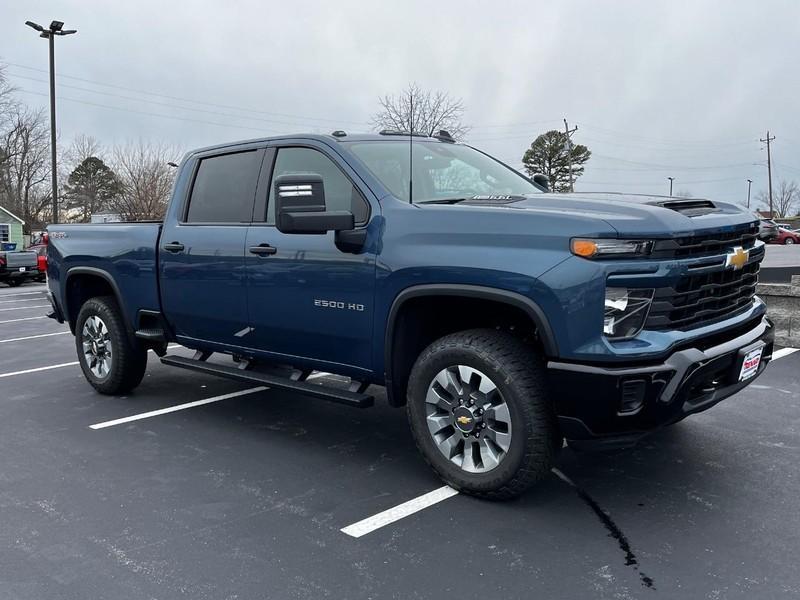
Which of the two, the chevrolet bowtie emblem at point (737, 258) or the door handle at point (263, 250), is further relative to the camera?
the door handle at point (263, 250)

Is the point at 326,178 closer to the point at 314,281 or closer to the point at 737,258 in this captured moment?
the point at 314,281

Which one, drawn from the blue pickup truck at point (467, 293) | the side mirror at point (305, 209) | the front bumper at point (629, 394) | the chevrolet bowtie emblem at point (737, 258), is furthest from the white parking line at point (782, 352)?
the side mirror at point (305, 209)

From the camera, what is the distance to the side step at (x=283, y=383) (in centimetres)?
417

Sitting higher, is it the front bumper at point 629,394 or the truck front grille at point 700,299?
the truck front grille at point 700,299

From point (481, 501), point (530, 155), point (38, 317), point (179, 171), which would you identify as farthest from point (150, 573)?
point (530, 155)

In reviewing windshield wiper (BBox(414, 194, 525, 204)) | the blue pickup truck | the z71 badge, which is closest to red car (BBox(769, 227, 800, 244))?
the blue pickup truck

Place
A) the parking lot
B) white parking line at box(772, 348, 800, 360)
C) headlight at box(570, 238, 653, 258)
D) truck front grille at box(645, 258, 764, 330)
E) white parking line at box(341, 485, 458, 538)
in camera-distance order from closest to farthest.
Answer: the parking lot < headlight at box(570, 238, 653, 258) < truck front grille at box(645, 258, 764, 330) < white parking line at box(341, 485, 458, 538) < white parking line at box(772, 348, 800, 360)

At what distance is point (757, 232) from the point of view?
415cm

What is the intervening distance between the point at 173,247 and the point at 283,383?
1.47 metres

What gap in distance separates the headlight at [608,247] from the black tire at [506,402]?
0.64 m

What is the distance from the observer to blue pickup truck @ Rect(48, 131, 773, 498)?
Answer: 331 centimetres

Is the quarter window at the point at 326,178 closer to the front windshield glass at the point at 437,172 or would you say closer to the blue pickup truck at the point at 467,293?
the blue pickup truck at the point at 467,293

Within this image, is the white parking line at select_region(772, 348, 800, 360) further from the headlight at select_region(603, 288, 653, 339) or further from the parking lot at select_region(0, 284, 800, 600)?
the headlight at select_region(603, 288, 653, 339)

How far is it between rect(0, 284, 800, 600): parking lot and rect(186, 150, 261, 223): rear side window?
5.04ft
